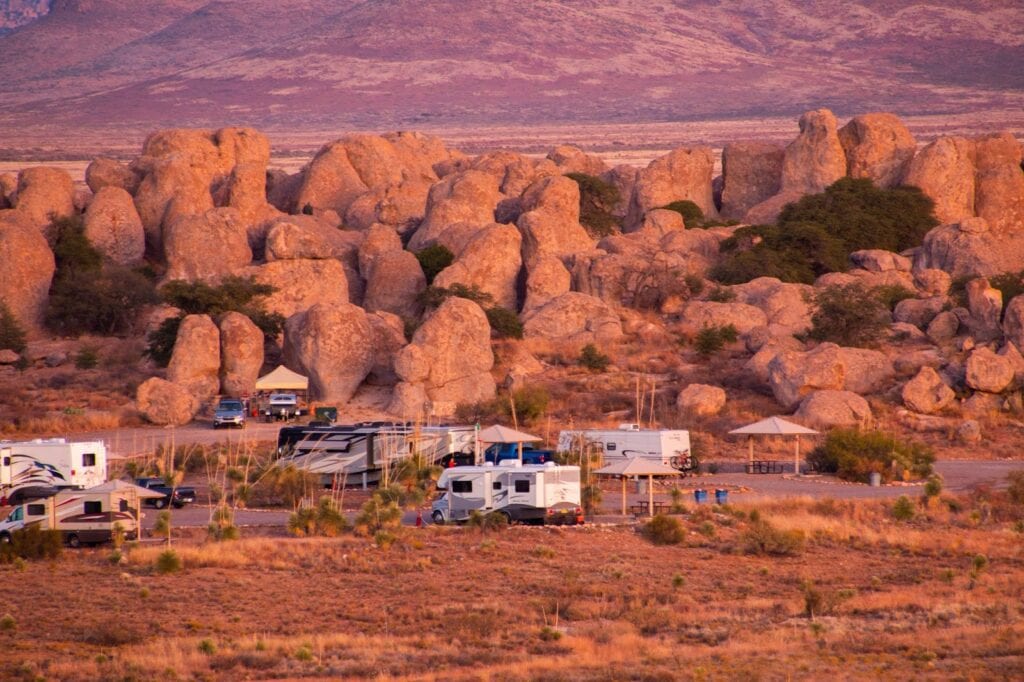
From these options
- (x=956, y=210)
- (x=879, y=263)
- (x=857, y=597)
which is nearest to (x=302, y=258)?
(x=879, y=263)

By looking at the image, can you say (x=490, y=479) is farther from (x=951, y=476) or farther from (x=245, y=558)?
(x=951, y=476)

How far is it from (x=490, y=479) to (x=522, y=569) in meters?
4.91

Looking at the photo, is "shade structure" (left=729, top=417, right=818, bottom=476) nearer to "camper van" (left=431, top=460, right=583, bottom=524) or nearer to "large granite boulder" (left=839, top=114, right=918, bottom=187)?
"camper van" (left=431, top=460, right=583, bottom=524)

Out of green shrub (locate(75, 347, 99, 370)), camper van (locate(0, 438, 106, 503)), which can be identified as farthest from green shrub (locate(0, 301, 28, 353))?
camper van (locate(0, 438, 106, 503))

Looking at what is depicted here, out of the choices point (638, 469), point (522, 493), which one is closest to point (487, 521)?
point (522, 493)

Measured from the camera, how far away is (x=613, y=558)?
104ft

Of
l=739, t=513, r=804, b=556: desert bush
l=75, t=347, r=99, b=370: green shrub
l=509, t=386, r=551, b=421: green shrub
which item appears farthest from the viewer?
l=75, t=347, r=99, b=370: green shrub

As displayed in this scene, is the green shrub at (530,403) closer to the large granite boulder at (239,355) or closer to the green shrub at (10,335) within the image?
the large granite boulder at (239,355)

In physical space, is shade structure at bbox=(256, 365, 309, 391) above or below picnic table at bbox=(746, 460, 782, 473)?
above

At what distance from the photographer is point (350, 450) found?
43.3 metres

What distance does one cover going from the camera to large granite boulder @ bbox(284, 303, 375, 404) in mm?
56031

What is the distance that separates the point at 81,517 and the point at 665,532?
39.2 ft

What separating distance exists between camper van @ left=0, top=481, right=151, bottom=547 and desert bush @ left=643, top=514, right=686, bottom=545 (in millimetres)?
10647

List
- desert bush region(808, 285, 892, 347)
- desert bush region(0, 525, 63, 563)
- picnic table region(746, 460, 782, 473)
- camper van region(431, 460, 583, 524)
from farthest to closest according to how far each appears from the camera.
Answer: desert bush region(808, 285, 892, 347) → picnic table region(746, 460, 782, 473) → camper van region(431, 460, 583, 524) → desert bush region(0, 525, 63, 563)
